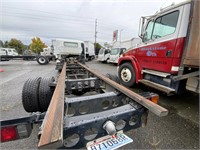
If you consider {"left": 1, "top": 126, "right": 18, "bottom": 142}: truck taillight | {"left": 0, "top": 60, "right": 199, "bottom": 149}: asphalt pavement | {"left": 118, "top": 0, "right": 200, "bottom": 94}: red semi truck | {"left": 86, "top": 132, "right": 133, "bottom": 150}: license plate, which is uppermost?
{"left": 118, "top": 0, "right": 200, "bottom": 94}: red semi truck

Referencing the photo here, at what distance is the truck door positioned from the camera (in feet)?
9.32

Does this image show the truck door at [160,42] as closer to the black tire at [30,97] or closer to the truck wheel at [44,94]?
the truck wheel at [44,94]

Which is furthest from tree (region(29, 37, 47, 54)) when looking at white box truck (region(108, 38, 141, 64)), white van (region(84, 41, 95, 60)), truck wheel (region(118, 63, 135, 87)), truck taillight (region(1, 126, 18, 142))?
truck taillight (region(1, 126, 18, 142))

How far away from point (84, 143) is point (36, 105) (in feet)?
4.98

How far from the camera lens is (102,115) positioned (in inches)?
49.0

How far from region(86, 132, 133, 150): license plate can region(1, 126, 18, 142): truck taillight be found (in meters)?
0.70

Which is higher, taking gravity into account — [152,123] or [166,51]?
[166,51]

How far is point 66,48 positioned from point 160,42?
8434mm

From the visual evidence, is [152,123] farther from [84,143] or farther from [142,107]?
[84,143]

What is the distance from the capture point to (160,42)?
3121 mm

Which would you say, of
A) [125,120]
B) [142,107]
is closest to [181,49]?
[142,107]

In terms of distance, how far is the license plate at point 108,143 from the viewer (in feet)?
3.82

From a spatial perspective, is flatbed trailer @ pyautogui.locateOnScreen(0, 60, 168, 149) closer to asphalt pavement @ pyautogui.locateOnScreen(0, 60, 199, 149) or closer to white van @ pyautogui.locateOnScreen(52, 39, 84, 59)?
asphalt pavement @ pyautogui.locateOnScreen(0, 60, 199, 149)

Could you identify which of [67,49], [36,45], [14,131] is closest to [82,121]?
[14,131]
